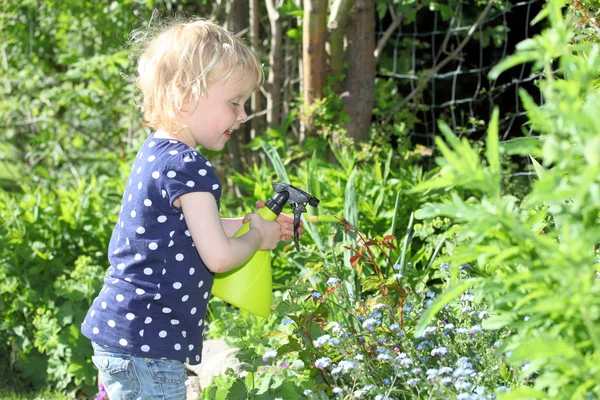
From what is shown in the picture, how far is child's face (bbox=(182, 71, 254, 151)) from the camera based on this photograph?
7.36 feet

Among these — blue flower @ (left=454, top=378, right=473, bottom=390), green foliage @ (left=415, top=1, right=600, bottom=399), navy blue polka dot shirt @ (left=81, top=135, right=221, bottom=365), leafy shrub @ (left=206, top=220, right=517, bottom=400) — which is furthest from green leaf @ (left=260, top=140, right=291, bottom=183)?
green foliage @ (left=415, top=1, right=600, bottom=399)

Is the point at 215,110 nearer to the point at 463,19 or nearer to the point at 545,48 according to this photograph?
the point at 545,48

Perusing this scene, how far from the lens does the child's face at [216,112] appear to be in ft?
7.36

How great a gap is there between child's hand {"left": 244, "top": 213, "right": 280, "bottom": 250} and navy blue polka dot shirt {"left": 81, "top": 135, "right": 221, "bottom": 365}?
0.20 metres

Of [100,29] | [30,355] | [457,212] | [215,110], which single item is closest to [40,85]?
[100,29]

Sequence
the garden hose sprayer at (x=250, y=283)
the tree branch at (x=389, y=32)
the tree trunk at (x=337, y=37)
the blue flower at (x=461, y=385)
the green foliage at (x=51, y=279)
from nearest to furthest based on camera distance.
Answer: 1. the blue flower at (x=461, y=385)
2. the garden hose sprayer at (x=250, y=283)
3. the green foliage at (x=51, y=279)
4. the tree trunk at (x=337, y=37)
5. the tree branch at (x=389, y=32)

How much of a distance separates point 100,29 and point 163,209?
10.4ft

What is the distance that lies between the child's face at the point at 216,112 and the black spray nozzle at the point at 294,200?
0.23m

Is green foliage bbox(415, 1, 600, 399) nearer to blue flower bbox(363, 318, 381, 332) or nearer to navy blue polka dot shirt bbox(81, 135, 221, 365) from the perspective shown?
blue flower bbox(363, 318, 381, 332)

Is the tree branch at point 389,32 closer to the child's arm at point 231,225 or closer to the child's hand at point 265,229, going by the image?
the child's arm at point 231,225

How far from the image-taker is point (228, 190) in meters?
5.10

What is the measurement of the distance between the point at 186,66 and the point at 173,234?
47cm

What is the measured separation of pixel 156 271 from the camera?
7.14 ft

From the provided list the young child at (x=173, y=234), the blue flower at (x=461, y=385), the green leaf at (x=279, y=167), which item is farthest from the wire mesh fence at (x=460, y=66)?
the blue flower at (x=461, y=385)
